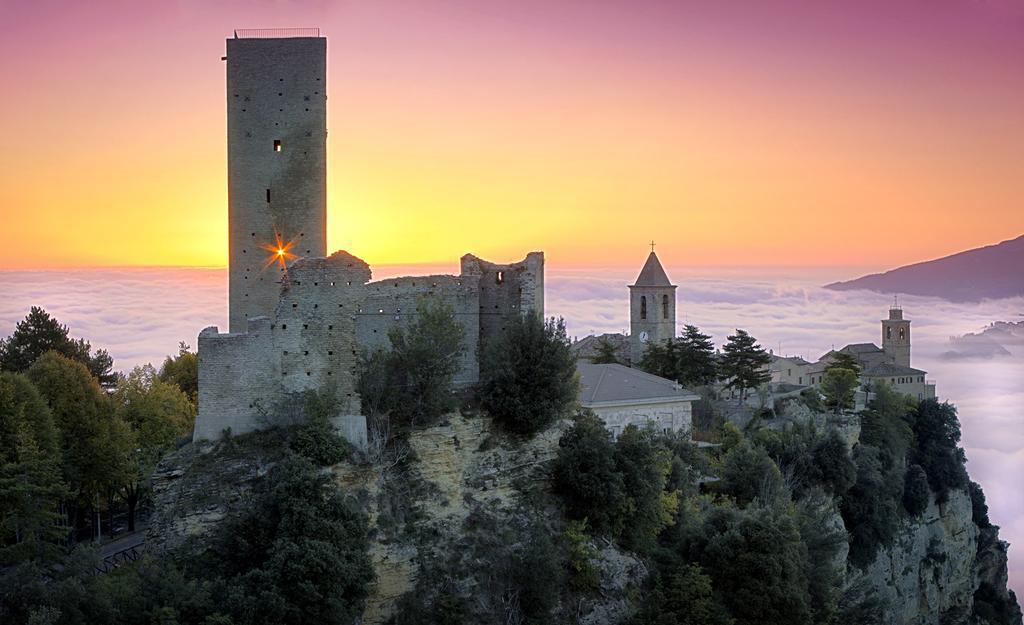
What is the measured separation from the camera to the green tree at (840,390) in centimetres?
5706

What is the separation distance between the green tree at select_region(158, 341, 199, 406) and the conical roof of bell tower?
97.3 feet

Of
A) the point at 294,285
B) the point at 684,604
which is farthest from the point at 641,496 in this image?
the point at 294,285

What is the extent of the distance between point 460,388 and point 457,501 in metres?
3.80

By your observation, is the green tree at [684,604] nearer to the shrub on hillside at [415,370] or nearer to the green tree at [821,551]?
the green tree at [821,551]

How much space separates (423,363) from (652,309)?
37.9 m

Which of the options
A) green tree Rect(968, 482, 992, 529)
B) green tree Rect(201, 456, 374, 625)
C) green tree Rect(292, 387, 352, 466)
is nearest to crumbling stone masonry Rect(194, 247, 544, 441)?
green tree Rect(292, 387, 352, 466)

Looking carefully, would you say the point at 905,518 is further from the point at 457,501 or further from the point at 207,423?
the point at 207,423

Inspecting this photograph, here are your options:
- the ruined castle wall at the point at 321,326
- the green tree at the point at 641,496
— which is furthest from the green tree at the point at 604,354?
the ruined castle wall at the point at 321,326

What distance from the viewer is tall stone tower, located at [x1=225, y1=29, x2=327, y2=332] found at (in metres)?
32.0

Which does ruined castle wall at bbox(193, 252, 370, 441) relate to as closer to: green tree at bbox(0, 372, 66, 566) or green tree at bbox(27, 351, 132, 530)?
green tree at bbox(0, 372, 66, 566)

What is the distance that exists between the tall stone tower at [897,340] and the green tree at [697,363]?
109ft

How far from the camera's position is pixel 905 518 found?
173 feet

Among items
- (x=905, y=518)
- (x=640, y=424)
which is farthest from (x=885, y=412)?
(x=640, y=424)

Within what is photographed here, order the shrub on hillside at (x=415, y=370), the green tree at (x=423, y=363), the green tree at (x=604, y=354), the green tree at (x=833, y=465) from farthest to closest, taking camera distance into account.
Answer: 1. the green tree at (x=604, y=354)
2. the green tree at (x=833, y=465)
3. the green tree at (x=423, y=363)
4. the shrub on hillside at (x=415, y=370)
